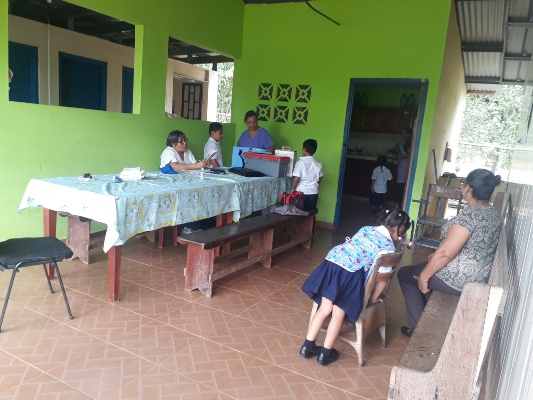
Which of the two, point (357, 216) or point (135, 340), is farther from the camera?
point (357, 216)

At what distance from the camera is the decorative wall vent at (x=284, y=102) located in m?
6.73

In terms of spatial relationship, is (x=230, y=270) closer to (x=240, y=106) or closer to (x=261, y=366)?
(x=261, y=366)

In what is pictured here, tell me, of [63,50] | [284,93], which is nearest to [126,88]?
[63,50]

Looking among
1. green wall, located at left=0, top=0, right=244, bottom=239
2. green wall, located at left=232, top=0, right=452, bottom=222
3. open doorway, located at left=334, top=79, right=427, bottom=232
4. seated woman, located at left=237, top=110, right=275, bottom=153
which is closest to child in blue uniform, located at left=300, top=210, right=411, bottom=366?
green wall, located at left=0, top=0, right=244, bottom=239

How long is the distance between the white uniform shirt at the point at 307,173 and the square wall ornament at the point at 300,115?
5.57 ft

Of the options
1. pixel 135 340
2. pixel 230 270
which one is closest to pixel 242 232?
pixel 230 270

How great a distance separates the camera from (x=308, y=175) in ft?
17.2

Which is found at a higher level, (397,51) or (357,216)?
(397,51)

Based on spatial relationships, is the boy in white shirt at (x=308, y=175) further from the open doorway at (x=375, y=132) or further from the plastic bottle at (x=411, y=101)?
the plastic bottle at (x=411, y=101)

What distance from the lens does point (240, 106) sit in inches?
284

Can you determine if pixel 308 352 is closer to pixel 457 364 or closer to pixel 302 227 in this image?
pixel 457 364

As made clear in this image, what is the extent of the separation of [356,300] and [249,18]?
590cm

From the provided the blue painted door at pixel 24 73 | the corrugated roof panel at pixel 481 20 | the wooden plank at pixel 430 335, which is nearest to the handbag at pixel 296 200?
the wooden plank at pixel 430 335

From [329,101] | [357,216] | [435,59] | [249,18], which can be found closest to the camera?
[435,59]
